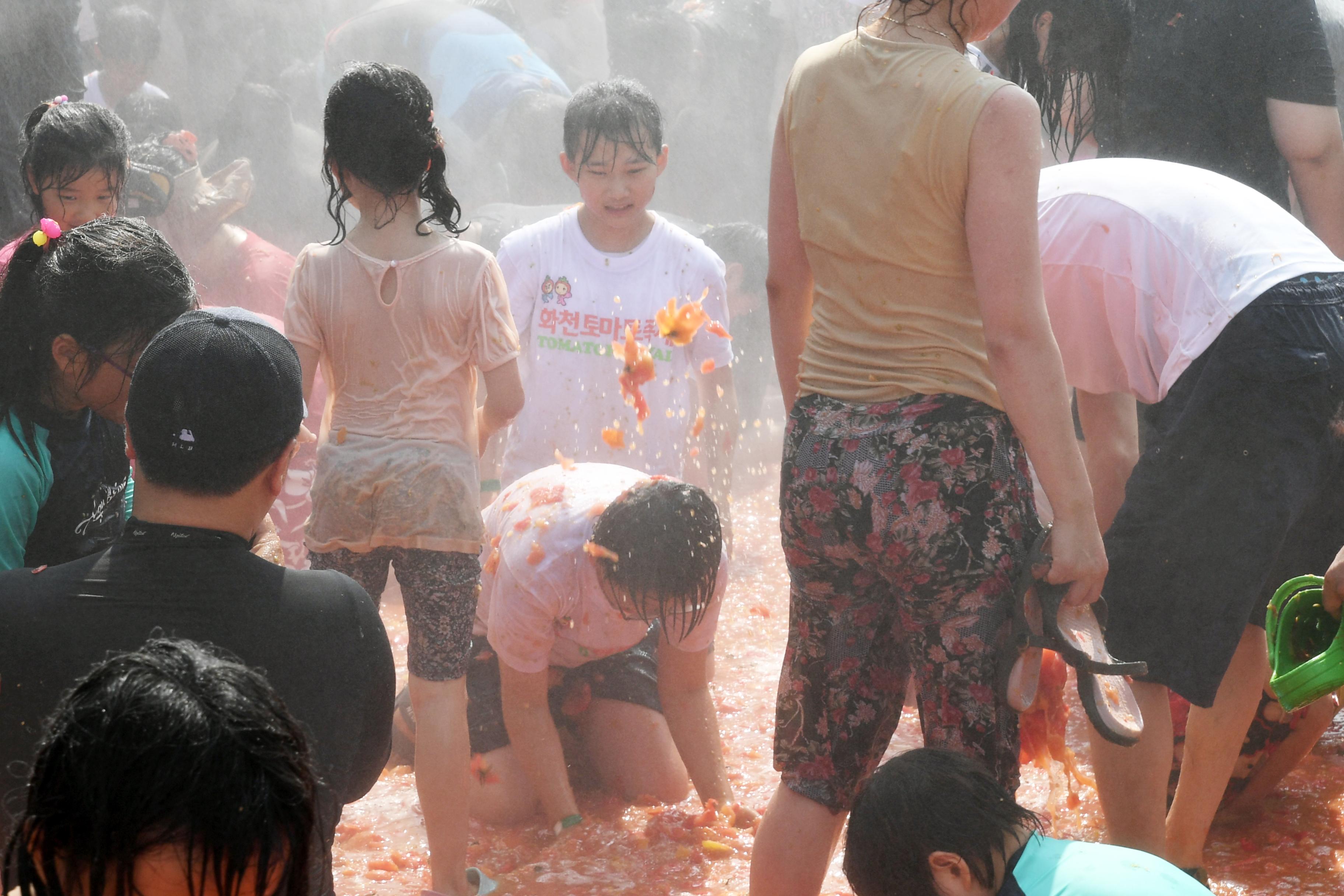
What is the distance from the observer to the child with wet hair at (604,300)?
360 centimetres

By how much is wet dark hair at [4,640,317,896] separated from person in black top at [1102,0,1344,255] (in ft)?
9.23

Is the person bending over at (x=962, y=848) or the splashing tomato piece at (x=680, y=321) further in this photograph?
the splashing tomato piece at (x=680, y=321)

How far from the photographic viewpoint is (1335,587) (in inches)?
77.2

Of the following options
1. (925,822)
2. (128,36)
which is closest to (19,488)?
(925,822)

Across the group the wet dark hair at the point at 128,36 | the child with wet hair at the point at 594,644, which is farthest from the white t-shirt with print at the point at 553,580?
the wet dark hair at the point at 128,36

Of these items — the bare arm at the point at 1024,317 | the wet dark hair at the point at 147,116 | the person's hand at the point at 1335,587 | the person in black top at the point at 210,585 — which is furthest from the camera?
the wet dark hair at the point at 147,116

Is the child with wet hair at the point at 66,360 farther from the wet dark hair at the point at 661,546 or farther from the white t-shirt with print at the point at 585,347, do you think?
the white t-shirt with print at the point at 585,347

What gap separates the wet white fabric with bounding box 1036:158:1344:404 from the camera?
215 cm

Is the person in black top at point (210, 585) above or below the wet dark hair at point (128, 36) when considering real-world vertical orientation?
below

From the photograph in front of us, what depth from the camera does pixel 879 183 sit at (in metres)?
1.82

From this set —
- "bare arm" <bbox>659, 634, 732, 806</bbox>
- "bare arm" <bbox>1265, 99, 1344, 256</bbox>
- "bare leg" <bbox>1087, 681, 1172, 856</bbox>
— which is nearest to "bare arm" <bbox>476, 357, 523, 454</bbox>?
"bare arm" <bbox>659, 634, 732, 806</bbox>

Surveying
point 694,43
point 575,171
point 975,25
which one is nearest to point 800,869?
point 975,25

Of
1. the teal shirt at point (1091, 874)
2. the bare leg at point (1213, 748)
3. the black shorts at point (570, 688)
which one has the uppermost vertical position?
the teal shirt at point (1091, 874)

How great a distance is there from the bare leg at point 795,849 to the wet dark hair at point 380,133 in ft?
4.97
